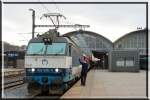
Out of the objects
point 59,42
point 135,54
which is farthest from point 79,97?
point 135,54

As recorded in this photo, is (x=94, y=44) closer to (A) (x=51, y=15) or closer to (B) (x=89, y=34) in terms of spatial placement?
(B) (x=89, y=34)

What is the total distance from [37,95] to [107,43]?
61810 mm

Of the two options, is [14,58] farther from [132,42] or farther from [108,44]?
[132,42]

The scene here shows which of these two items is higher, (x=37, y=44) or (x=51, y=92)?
(x=37, y=44)

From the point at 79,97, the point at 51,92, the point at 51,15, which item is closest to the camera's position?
the point at 79,97

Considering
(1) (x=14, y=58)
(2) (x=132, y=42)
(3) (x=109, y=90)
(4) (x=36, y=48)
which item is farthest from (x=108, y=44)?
(3) (x=109, y=90)

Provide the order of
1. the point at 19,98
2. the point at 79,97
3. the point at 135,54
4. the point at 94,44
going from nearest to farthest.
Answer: the point at 79,97 < the point at 19,98 < the point at 135,54 < the point at 94,44

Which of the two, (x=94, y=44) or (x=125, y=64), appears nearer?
(x=125, y=64)

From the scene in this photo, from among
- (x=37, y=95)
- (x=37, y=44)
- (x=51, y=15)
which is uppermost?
(x=51, y=15)

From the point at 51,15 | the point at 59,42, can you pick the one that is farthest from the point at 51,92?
the point at 51,15

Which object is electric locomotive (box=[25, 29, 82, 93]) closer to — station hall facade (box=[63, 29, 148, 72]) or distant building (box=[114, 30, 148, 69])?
station hall facade (box=[63, 29, 148, 72])

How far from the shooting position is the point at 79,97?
1900 cm

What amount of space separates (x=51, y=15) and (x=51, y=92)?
1031 centimetres

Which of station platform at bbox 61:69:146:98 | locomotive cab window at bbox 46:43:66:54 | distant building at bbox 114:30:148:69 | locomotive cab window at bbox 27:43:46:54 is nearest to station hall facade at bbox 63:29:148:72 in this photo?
distant building at bbox 114:30:148:69
